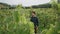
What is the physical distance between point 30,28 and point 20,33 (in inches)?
3.4

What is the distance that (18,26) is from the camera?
1.75 metres

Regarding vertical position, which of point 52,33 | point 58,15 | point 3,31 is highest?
point 58,15

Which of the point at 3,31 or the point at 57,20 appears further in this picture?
the point at 3,31

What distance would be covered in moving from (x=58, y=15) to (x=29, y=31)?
1.73 feet

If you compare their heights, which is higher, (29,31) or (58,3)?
(58,3)

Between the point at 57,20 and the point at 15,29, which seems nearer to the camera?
the point at 57,20

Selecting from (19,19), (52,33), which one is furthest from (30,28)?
(52,33)

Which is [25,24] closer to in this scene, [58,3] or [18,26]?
[18,26]

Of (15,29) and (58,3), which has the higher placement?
(58,3)

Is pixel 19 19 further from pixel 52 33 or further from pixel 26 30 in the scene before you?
pixel 52 33

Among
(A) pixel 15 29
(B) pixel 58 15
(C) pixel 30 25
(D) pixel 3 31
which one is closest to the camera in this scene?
(B) pixel 58 15

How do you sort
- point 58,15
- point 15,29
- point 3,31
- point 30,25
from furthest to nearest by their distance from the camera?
point 3,31
point 15,29
point 30,25
point 58,15

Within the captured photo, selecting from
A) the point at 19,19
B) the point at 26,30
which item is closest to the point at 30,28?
the point at 26,30

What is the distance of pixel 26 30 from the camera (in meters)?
1.62
